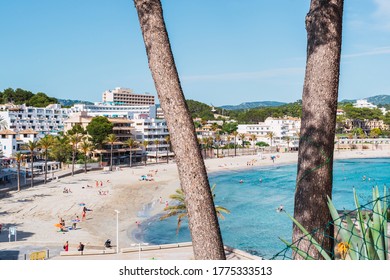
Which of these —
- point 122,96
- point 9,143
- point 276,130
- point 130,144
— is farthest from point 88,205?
point 122,96

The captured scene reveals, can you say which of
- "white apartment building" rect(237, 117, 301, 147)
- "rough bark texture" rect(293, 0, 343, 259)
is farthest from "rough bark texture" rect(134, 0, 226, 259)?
"white apartment building" rect(237, 117, 301, 147)

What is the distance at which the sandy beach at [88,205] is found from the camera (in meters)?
23.3

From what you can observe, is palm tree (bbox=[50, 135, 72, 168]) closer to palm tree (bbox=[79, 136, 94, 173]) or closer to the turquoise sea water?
palm tree (bbox=[79, 136, 94, 173])

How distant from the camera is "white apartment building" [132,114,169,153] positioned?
68.3 m

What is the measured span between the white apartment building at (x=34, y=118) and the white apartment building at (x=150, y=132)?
1409 centimetres

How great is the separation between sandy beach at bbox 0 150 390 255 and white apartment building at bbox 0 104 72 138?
24.2 metres

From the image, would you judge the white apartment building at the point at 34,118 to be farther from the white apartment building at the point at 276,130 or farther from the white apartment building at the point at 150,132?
the white apartment building at the point at 276,130

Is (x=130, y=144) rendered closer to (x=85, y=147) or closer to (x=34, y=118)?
(x=85, y=147)

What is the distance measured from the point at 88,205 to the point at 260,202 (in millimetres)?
13178

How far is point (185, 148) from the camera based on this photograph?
3014 millimetres

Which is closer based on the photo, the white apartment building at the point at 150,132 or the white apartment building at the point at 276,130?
the white apartment building at the point at 150,132

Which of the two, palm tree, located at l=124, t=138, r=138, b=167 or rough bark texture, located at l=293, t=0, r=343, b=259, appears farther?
palm tree, located at l=124, t=138, r=138, b=167

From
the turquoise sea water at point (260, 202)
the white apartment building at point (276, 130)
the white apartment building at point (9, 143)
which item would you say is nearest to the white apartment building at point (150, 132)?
the turquoise sea water at point (260, 202)
